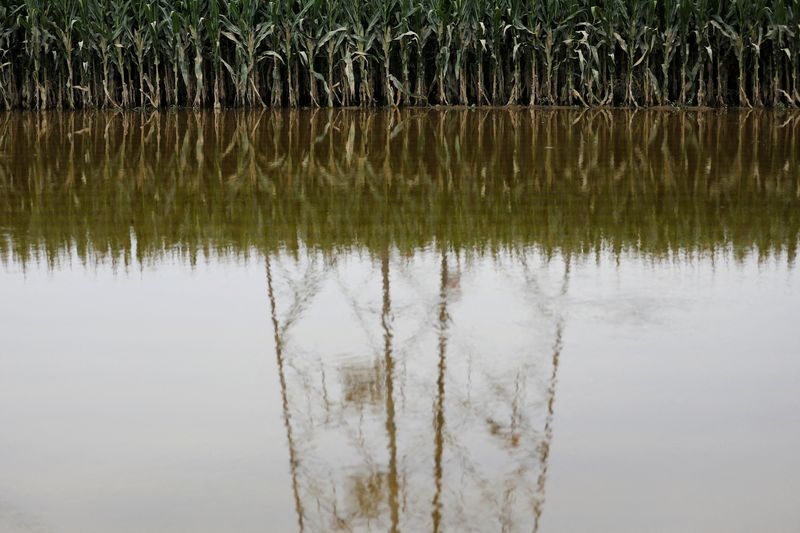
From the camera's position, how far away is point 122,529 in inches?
118

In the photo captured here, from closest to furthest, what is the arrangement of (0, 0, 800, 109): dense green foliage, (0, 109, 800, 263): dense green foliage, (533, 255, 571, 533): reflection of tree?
(533, 255, 571, 533): reflection of tree, (0, 109, 800, 263): dense green foliage, (0, 0, 800, 109): dense green foliage

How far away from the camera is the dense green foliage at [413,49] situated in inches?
596

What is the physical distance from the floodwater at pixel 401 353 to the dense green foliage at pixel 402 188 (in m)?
0.04

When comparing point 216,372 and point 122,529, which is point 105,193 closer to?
point 216,372

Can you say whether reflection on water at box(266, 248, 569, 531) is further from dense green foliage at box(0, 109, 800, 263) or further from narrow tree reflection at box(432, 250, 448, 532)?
dense green foliage at box(0, 109, 800, 263)

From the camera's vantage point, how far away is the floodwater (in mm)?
3180

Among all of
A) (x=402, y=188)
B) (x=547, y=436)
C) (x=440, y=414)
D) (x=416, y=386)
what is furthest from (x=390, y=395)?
(x=402, y=188)

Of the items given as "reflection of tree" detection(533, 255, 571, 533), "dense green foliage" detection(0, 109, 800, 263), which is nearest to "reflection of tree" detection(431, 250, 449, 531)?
"reflection of tree" detection(533, 255, 571, 533)

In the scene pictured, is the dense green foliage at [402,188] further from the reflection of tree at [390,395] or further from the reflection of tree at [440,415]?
the reflection of tree at [440,415]

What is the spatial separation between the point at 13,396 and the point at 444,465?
1.40 meters

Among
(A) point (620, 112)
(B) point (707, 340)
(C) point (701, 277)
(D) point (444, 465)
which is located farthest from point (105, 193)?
(A) point (620, 112)

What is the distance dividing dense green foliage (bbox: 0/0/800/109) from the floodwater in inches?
271

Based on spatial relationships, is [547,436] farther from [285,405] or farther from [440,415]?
[285,405]

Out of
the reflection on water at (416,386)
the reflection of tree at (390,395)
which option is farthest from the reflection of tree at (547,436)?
the reflection of tree at (390,395)
